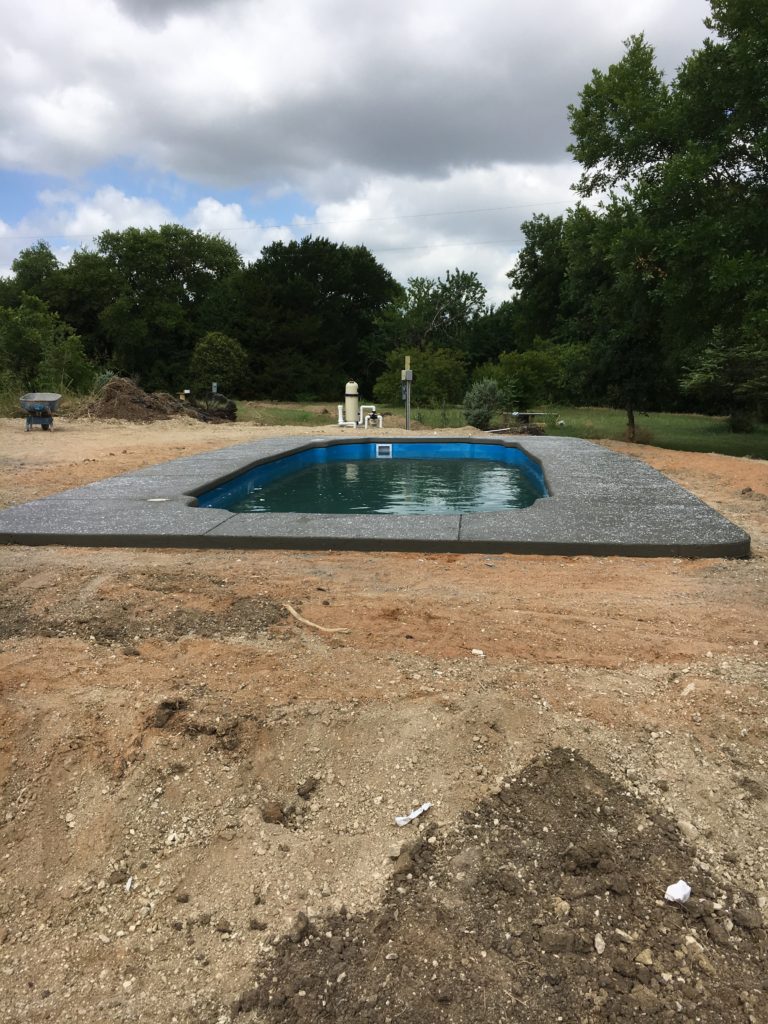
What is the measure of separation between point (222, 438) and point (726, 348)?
11.1 m

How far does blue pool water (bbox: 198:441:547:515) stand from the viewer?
7395 mm

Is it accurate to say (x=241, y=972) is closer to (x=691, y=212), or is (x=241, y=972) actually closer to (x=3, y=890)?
(x=3, y=890)

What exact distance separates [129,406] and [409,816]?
16.4 meters

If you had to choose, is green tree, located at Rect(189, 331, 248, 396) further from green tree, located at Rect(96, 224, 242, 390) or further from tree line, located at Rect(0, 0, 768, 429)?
green tree, located at Rect(96, 224, 242, 390)

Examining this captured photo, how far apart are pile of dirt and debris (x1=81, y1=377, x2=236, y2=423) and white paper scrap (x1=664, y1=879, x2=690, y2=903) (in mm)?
16166

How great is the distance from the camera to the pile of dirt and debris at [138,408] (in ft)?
53.8

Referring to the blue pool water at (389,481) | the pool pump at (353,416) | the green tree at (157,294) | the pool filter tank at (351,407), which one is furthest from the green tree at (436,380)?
the green tree at (157,294)

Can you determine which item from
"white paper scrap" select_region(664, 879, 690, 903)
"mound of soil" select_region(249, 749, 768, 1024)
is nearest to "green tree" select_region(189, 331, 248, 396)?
"mound of soil" select_region(249, 749, 768, 1024)

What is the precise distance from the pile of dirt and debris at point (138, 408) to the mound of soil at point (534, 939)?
15906 mm

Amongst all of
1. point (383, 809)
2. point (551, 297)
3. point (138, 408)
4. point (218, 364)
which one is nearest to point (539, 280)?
point (551, 297)

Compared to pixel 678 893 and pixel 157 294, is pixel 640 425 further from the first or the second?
pixel 157 294

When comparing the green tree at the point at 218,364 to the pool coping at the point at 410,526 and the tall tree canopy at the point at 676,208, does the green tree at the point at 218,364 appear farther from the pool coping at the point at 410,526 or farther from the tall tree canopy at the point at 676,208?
the pool coping at the point at 410,526

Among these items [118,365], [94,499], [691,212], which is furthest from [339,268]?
[94,499]

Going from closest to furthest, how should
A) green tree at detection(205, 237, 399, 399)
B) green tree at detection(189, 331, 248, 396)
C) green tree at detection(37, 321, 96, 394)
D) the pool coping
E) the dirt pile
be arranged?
the pool coping
the dirt pile
green tree at detection(37, 321, 96, 394)
green tree at detection(189, 331, 248, 396)
green tree at detection(205, 237, 399, 399)
